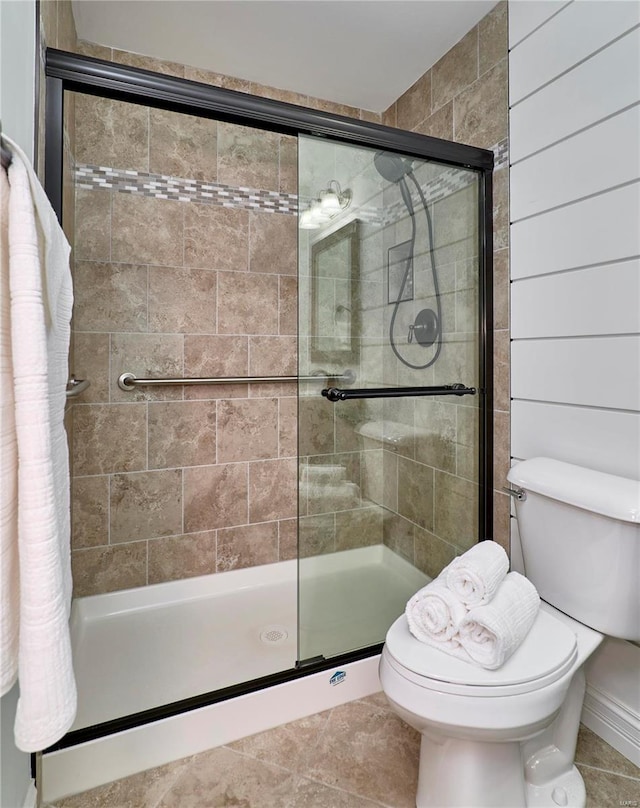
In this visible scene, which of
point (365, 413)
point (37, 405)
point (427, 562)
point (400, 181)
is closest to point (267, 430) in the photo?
point (365, 413)

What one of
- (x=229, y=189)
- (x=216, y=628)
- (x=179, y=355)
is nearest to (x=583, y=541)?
(x=216, y=628)

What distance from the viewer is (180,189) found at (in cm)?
203

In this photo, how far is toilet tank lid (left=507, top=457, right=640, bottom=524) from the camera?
1.15m

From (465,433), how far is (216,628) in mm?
1277

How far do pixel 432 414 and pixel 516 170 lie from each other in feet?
3.02

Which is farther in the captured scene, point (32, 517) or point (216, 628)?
Result: point (216, 628)

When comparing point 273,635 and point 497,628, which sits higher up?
point 497,628

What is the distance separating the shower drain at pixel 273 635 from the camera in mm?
1790

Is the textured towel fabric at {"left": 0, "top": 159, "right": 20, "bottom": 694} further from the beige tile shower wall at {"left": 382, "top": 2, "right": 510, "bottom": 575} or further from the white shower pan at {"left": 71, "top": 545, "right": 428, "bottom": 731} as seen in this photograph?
the beige tile shower wall at {"left": 382, "top": 2, "right": 510, "bottom": 575}

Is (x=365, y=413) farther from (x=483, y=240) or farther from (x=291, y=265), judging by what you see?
(x=291, y=265)

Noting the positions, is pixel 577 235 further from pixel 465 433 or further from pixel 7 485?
pixel 7 485

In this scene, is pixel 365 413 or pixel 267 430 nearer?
pixel 365 413

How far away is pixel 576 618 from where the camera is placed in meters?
1.26

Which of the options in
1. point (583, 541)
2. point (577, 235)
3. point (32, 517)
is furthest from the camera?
point (577, 235)
